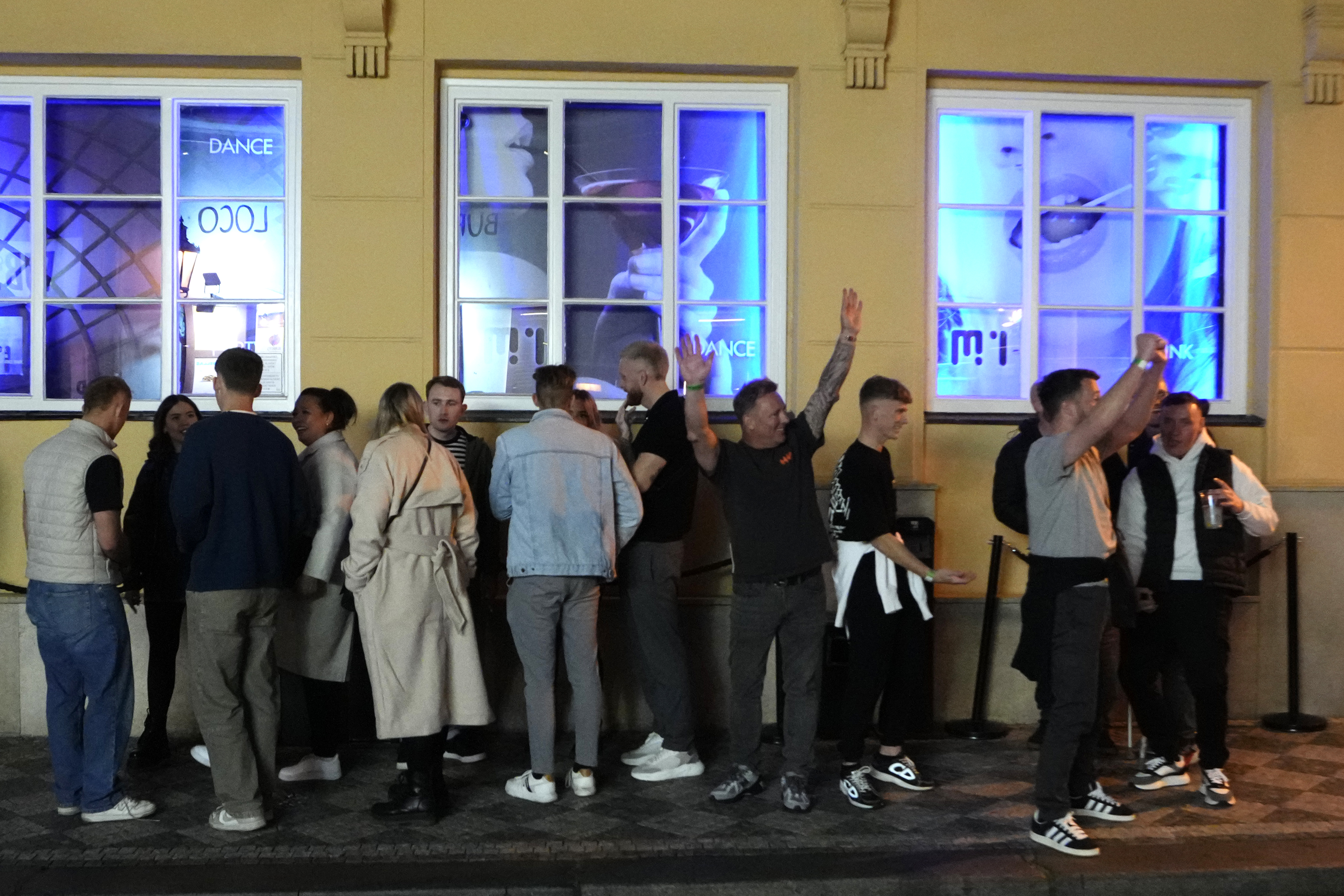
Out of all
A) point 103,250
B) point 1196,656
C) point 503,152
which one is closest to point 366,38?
point 503,152

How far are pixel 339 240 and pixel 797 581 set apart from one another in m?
3.35

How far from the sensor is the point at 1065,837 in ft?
15.7

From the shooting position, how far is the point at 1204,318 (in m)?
7.41

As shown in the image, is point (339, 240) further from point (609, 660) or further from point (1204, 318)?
point (1204, 318)

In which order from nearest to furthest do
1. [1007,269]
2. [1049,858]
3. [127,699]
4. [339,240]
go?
[1049,858] → [127,699] → [339,240] → [1007,269]

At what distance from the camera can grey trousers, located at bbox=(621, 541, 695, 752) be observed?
587cm

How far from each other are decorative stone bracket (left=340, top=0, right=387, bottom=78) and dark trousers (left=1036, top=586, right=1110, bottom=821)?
4.68m

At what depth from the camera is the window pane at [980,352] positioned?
724cm

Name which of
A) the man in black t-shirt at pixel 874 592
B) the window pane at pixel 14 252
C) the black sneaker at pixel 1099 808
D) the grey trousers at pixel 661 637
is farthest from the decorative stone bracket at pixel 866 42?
the window pane at pixel 14 252

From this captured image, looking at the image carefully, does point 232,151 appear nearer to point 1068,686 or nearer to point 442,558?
point 442,558

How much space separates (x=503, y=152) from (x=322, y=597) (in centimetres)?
295

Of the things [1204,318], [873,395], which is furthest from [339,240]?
[1204,318]

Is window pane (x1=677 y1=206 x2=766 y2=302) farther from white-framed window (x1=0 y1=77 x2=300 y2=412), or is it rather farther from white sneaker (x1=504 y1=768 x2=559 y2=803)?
white sneaker (x1=504 y1=768 x2=559 y2=803)

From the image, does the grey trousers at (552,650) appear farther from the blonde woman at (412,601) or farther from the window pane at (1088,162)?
the window pane at (1088,162)
